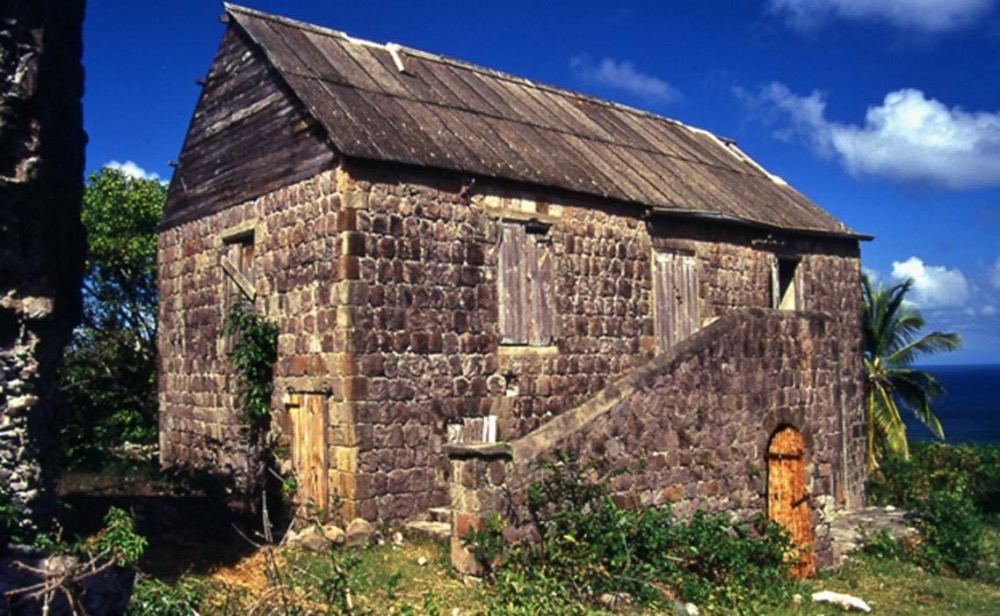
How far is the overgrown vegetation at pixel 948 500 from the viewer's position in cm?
1319

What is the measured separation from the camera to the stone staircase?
38.5ft

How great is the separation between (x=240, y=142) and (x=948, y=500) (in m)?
11.3

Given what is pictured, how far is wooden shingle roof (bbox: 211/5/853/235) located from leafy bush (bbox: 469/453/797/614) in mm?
4878

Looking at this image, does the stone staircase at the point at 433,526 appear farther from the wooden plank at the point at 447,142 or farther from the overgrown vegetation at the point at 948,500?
the overgrown vegetation at the point at 948,500

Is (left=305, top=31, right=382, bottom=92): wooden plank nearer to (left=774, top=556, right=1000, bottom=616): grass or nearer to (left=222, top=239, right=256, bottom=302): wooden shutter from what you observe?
(left=222, top=239, right=256, bottom=302): wooden shutter

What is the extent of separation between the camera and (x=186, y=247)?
15.5 meters

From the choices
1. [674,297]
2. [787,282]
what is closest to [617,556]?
[674,297]

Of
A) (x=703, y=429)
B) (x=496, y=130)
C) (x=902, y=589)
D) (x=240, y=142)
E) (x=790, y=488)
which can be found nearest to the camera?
(x=703, y=429)

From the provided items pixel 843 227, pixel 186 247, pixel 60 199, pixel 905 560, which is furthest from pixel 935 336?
pixel 60 199

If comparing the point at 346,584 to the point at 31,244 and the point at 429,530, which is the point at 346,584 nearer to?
the point at 31,244

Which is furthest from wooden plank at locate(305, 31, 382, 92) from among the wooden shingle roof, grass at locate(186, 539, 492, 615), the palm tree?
the palm tree

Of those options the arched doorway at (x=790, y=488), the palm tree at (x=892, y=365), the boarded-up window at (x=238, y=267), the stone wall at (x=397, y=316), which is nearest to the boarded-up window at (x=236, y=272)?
the boarded-up window at (x=238, y=267)

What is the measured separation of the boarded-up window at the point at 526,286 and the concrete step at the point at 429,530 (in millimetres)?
2685

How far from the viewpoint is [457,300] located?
12.9 m
